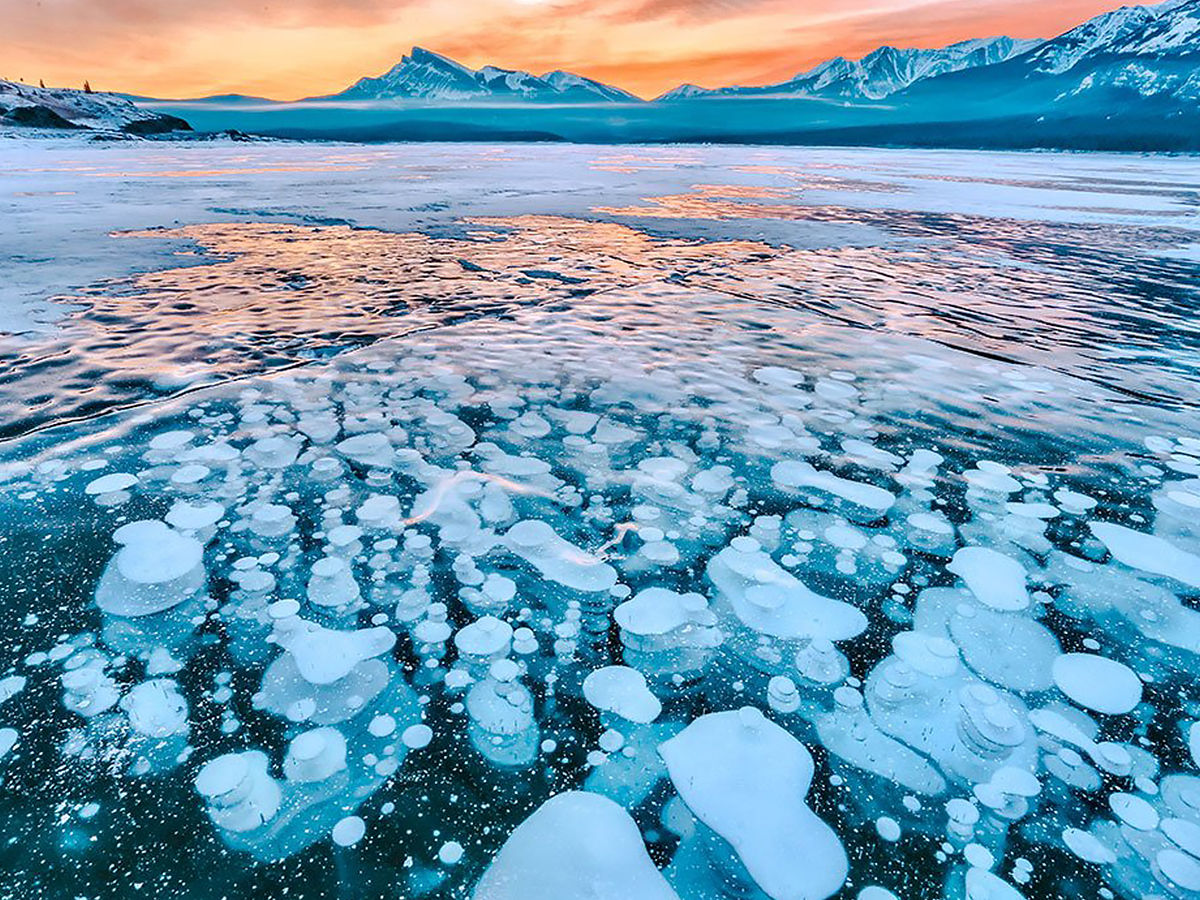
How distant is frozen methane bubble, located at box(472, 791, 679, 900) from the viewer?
1.25 meters

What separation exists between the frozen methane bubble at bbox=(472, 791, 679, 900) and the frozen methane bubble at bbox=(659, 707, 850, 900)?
18 cm

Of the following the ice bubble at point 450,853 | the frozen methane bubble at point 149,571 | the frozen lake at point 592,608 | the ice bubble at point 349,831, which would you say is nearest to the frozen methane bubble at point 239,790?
the frozen lake at point 592,608

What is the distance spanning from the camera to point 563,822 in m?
1.38

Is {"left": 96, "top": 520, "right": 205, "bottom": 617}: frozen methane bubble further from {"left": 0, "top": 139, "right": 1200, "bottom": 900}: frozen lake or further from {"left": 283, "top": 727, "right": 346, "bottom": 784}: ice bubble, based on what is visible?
{"left": 283, "top": 727, "right": 346, "bottom": 784}: ice bubble

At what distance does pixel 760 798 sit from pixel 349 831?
3.09 feet

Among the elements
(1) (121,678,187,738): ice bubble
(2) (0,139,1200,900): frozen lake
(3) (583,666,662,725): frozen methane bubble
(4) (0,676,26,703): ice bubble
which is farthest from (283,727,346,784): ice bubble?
(4) (0,676,26,703): ice bubble

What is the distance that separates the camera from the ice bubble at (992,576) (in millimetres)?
2102

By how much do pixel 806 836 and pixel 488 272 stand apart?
6.30 metres

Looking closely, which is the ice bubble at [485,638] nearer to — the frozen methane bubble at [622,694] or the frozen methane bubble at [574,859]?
the frozen methane bubble at [622,694]

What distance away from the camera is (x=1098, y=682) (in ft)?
5.85

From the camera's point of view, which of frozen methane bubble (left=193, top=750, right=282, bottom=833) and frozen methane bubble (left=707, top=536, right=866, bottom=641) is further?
frozen methane bubble (left=707, top=536, right=866, bottom=641)

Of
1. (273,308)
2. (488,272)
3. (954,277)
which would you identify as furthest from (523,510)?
(954,277)

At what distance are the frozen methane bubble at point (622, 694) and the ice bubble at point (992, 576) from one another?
1260 millimetres

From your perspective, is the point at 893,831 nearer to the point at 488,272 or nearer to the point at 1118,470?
the point at 1118,470
